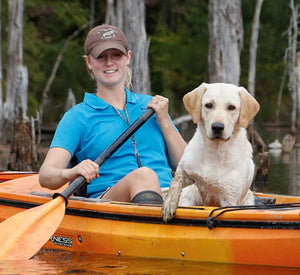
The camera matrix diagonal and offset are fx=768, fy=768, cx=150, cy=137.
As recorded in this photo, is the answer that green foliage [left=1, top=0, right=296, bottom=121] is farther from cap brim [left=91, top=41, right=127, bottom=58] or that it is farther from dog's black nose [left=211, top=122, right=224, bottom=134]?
dog's black nose [left=211, top=122, right=224, bottom=134]

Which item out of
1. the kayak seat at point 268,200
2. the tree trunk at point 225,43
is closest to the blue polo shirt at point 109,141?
the kayak seat at point 268,200

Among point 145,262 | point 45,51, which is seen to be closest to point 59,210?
point 145,262

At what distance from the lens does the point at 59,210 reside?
17.9ft

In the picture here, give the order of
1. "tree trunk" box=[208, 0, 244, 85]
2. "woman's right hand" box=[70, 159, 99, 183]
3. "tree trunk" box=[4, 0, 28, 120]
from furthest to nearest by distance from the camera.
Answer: "tree trunk" box=[4, 0, 28, 120] → "tree trunk" box=[208, 0, 244, 85] → "woman's right hand" box=[70, 159, 99, 183]

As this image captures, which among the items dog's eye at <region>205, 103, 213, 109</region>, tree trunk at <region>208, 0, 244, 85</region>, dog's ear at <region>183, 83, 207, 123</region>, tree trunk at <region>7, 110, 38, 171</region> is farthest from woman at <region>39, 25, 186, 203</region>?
tree trunk at <region>208, 0, 244, 85</region>

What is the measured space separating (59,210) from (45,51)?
2971 cm

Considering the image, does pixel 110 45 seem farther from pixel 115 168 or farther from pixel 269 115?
pixel 269 115

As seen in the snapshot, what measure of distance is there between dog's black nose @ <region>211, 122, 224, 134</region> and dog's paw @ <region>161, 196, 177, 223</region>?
58 centimetres

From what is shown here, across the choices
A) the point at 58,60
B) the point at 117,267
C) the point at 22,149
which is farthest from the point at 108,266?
the point at 58,60

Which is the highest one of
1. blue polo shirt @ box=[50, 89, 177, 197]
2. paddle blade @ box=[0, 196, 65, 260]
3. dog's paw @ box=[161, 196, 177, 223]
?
blue polo shirt @ box=[50, 89, 177, 197]

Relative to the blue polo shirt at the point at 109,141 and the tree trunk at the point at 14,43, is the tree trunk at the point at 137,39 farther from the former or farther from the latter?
the tree trunk at the point at 14,43

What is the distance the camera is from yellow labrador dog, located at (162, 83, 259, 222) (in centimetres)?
481

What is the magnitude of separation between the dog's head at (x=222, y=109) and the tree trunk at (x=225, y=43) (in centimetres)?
880

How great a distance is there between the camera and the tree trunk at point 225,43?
45.4ft
